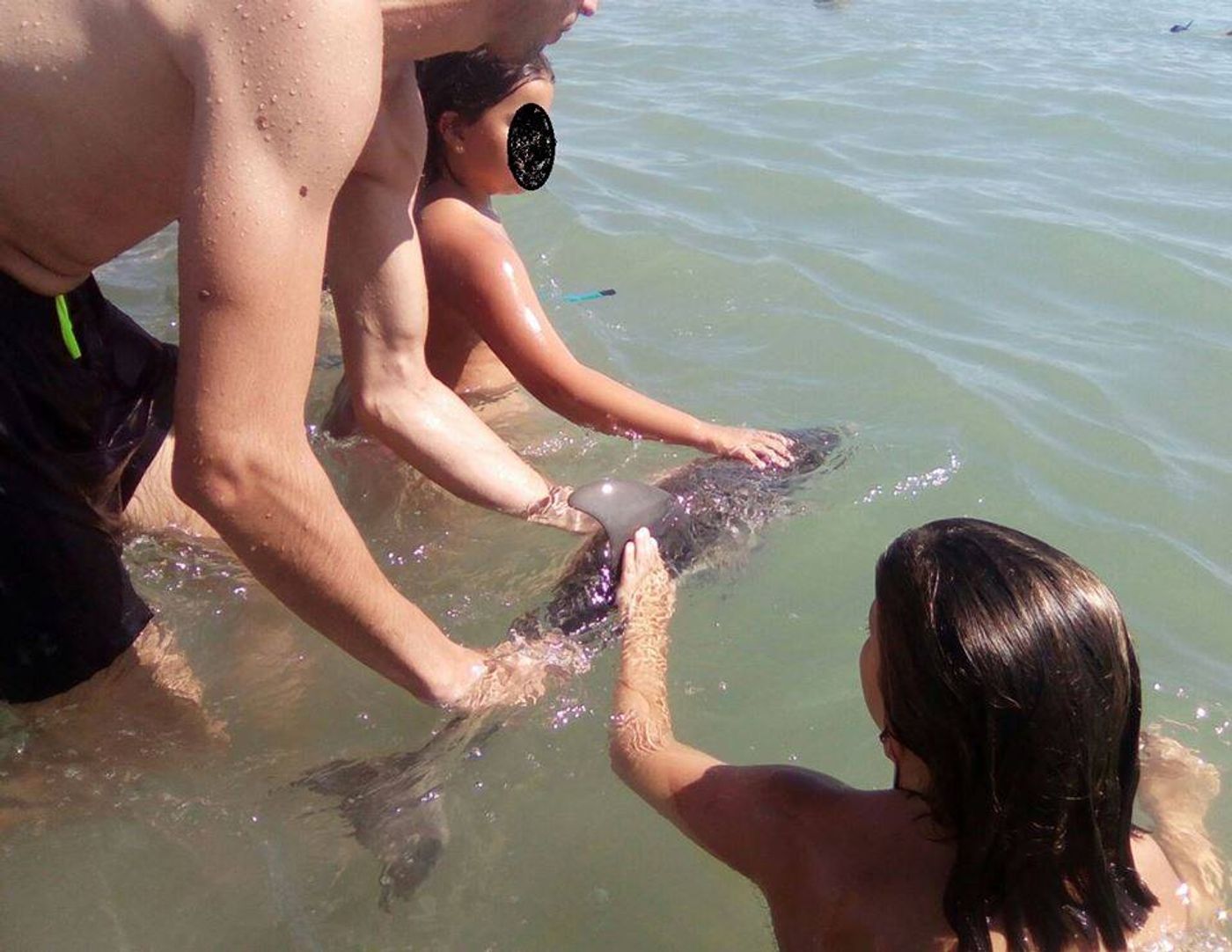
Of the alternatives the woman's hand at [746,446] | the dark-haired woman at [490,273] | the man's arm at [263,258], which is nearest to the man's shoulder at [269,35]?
the man's arm at [263,258]

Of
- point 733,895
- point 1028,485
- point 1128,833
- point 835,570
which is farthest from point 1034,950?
point 1028,485

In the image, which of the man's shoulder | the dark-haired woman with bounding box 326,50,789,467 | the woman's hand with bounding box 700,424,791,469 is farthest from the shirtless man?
the woman's hand with bounding box 700,424,791,469

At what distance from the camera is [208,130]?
1595mm

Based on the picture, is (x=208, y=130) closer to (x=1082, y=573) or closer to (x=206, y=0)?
(x=206, y=0)

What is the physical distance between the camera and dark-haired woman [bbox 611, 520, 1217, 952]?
172 cm

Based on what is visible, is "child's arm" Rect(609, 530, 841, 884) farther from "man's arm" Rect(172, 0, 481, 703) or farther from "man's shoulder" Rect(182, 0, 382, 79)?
"man's shoulder" Rect(182, 0, 382, 79)

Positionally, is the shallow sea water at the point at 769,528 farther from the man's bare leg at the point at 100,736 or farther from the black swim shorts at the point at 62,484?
the black swim shorts at the point at 62,484

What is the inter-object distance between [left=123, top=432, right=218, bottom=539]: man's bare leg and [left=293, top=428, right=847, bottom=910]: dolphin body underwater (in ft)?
2.25

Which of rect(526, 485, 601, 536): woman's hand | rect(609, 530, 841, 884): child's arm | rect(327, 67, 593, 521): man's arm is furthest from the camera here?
rect(526, 485, 601, 536): woman's hand

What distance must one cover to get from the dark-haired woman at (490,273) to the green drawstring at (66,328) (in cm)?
117

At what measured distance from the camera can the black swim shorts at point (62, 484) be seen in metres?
2.10

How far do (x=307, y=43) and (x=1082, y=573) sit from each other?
1.30 m

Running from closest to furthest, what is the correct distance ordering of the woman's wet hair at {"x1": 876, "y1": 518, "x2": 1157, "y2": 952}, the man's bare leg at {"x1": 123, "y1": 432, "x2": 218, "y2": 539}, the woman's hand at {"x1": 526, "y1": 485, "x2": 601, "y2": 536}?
the woman's wet hair at {"x1": 876, "y1": 518, "x2": 1157, "y2": 952}, the man's bare leg at {"x1": 123, "y1": 432, "x2": 218, "y2": 539}, the woman's hand at {"x1": 526, "y1": 485, "x2": 601, "y2": 536}

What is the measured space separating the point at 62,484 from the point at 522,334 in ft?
4.30
